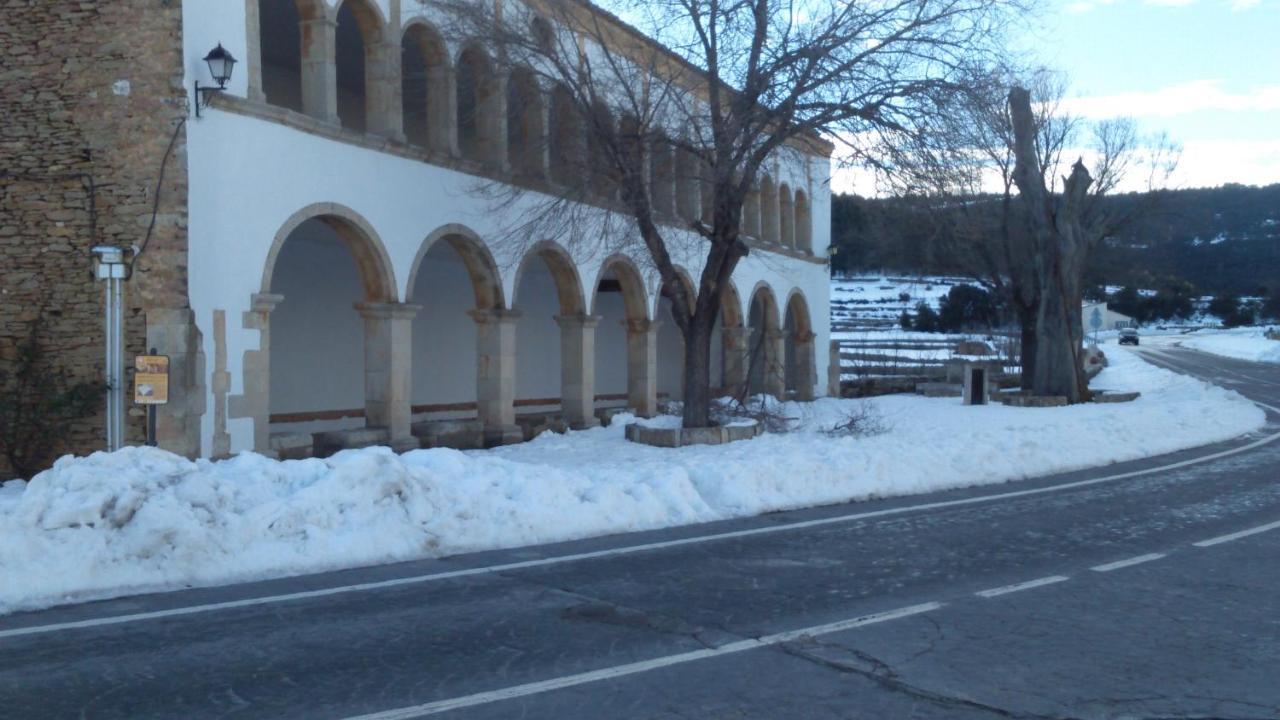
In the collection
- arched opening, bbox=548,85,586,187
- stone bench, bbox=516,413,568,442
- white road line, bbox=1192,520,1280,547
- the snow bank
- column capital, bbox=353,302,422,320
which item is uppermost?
arched opening, bbox=548,85,586,187

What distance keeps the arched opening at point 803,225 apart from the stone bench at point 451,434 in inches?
648

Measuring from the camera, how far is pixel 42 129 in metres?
13.3

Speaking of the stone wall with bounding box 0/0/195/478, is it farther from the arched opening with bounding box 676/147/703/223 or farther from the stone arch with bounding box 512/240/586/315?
the stone arch with bounding box 512/240/586/315

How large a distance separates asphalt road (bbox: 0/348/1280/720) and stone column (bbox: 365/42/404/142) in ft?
28.0

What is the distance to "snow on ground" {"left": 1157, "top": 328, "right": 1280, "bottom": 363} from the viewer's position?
7041 centimetres

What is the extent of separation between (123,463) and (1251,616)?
7.99 m

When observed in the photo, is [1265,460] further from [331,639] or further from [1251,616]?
[331,639]

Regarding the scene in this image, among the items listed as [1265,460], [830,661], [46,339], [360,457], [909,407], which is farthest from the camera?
[909,407]

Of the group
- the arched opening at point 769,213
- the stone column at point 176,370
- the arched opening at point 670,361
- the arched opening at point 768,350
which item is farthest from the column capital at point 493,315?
the arched opening at point 670,361

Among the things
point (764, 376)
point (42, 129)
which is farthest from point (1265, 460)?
point (42, 129)

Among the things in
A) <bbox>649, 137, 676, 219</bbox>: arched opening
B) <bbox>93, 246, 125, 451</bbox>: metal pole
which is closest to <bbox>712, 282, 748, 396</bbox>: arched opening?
<bbox>649, 137, 676, 219</bbox>: arched opening

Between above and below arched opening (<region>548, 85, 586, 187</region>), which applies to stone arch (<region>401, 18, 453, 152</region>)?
above

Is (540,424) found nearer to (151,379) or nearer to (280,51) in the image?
(280,51)

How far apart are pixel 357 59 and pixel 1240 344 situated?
81637mm
